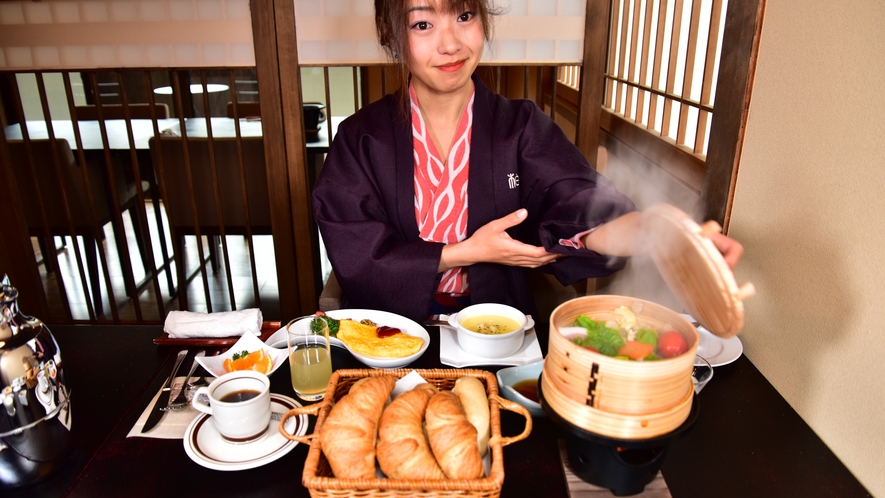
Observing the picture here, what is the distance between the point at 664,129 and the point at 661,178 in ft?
0.69

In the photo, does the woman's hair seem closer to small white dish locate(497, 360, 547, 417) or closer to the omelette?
the omelette

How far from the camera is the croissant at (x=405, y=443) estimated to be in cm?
94

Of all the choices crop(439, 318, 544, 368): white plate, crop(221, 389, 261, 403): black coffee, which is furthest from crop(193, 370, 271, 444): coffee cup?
crop(439, 318, 544, 368): white plate

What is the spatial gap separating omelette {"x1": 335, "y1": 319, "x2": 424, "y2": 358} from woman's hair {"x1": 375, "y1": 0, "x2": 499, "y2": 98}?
82cm

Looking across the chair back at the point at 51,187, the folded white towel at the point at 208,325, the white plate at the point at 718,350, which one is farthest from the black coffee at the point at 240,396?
the chair back at the point at 51,187

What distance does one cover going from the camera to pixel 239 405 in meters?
1.08

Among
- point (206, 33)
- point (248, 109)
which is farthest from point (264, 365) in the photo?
point (248, 109)

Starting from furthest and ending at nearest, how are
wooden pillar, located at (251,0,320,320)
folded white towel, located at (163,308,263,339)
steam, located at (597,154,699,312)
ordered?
wooden pillar, located at (251,0,320,320)
steam, located at (597,154,699,312)
folded white towel, located at (163,308,263,339)

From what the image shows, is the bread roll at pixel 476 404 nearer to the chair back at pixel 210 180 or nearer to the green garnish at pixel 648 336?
the green garnish at pixel 648 336

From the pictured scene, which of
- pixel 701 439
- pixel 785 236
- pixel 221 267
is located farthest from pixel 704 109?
pixel 221 267

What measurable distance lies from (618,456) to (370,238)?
1003 mm

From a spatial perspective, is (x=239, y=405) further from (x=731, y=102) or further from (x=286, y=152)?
(x=286, y=152)

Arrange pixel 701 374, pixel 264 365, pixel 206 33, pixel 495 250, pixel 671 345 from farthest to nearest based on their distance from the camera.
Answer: pixel 206 33 → pixel 495 250 → pixel 264 365 → pixel 701 374 → pixel 671 345

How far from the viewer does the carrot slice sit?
0.99 meters
